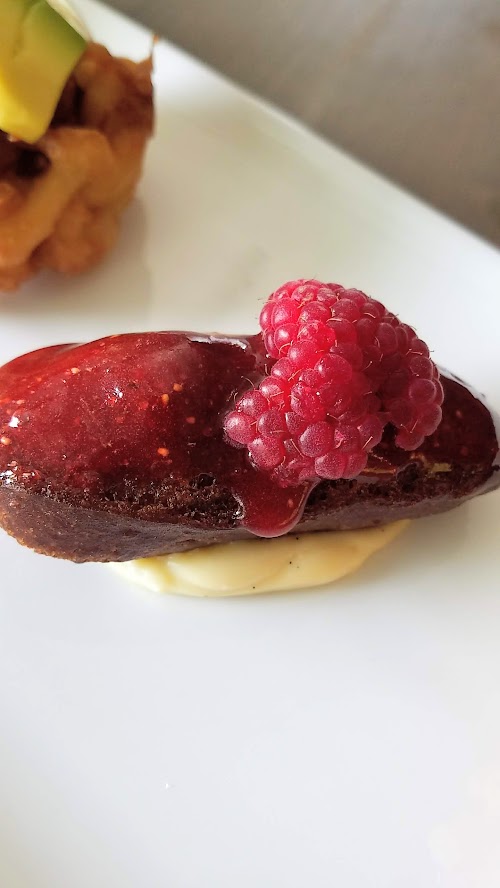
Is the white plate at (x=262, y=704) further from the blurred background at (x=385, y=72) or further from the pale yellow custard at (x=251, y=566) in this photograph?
the blurred background at (x=385, y=72)

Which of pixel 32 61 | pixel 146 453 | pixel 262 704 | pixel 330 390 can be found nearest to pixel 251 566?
pixel 262 704

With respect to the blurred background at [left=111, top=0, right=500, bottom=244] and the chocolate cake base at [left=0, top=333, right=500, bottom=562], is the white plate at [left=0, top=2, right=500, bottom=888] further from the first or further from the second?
the blurred background at [left=111, top=0, right=500, bottom=244]

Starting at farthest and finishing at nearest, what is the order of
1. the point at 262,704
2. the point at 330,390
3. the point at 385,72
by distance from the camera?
the point at 385,72 < the point at 262,704 < the point at 330,390

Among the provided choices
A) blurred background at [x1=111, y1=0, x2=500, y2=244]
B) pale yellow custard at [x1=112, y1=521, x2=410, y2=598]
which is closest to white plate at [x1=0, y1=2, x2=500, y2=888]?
pale yellow custard at [x1=112, y1=521, x2=410, y2=598]

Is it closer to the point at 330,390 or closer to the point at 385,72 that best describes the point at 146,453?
the point at 330,390

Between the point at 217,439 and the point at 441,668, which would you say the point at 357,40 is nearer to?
the point at 217,439
